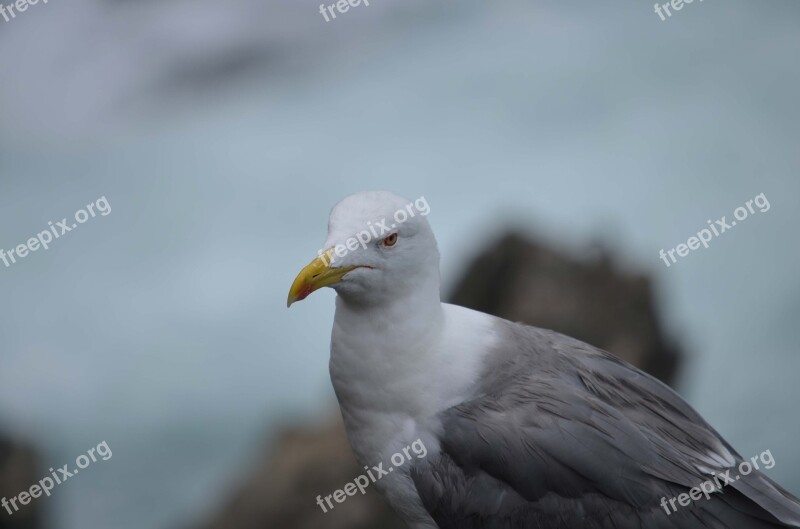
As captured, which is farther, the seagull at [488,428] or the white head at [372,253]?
the seagull at [488,428]

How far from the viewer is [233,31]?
207 inches

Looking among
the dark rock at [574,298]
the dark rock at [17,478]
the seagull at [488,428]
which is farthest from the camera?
the dark rock at [574,298]

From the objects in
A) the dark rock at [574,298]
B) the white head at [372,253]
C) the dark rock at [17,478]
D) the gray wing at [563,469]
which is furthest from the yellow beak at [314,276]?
the dark rock at [17,478]

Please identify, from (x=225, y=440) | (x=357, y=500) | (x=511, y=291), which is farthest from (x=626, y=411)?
(x=225, y=440)

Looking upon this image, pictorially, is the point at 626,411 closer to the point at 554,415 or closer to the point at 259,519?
the point at 554,415

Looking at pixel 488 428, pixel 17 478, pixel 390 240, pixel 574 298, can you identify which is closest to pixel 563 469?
pixel 488 428

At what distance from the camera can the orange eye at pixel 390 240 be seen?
2.20 metres

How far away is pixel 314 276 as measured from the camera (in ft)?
6.91

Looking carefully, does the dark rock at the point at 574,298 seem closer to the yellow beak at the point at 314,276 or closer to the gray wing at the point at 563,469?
the gray wing at the point at 563,469

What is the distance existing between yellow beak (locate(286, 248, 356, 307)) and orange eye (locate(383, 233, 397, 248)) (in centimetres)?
13

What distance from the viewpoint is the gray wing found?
2.27 m

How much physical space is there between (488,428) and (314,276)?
0.56m

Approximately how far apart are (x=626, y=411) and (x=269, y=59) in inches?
138

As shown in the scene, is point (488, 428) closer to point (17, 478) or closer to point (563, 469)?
point (563, 469)
